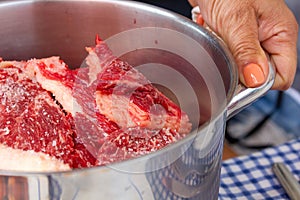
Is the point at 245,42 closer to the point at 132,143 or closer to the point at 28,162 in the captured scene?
the point at 132,143

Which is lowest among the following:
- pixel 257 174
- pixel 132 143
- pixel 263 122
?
pixel 263 122

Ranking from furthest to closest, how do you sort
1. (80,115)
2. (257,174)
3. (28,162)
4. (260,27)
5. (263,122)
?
1. (263,122)
2. (257,174)
3. (260,27)
4. (80,115)
5. (28,162)

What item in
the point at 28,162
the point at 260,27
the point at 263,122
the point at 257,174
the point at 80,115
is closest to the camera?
the point at 28,162

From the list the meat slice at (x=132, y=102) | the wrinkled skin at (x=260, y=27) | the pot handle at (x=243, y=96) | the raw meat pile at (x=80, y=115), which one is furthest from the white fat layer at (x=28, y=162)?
the wrinkled skin at (x=260, y=27)

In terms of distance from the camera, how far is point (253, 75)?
80 centimetres

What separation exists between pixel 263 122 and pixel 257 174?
0.95 meters

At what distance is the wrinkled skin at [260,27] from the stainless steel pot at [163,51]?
6cm

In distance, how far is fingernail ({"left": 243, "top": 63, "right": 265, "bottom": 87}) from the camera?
80cm

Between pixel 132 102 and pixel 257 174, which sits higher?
pixel 132 102

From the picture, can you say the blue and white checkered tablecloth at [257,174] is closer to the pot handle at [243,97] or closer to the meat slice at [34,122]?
the pot handle at [243,97]

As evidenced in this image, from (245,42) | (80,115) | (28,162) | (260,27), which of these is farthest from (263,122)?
(28,162)

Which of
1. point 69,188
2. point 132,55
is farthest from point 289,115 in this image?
point 69,188

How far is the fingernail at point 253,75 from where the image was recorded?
80 cm

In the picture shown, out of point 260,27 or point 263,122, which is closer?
point 260,27
